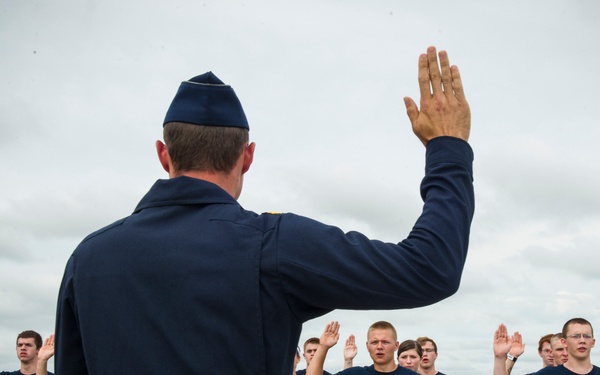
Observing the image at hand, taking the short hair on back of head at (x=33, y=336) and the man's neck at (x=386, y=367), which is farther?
the short hair on back of head at (x=33, y=336)

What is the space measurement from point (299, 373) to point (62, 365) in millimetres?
12694

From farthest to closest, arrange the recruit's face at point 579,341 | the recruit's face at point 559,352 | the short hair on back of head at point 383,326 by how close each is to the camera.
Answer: the recruit's face at point 559,352 < the short hair on back of head at point 383,326 < the recruit's face at point 579,341

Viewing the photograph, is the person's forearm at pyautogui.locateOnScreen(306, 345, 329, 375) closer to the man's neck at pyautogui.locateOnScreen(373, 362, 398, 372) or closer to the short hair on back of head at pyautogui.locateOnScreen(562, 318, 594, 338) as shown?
the man's neck at pyautogui.locateOnScreen(373, 362, 398, 372)

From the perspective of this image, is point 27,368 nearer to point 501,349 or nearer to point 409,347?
point 409,347

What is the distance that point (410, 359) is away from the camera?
13.3 m

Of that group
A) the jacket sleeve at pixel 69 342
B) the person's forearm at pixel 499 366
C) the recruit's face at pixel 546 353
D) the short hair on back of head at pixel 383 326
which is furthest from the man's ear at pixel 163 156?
the recruit's face at pixel 546 353

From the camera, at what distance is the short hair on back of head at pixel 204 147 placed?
2.21 meters

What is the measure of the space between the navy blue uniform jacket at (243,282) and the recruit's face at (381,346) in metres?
10.3

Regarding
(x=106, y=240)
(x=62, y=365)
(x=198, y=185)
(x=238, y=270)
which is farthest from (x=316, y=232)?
(x=62, y=365)

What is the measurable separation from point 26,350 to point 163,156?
1265 cm

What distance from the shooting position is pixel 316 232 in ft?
6.58

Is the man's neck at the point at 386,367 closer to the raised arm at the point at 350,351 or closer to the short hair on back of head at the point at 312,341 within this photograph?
the raised arm at the point at 350,351

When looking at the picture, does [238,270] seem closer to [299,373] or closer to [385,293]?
[385,293]

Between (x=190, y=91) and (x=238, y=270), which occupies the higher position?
(x=190, y=91)
